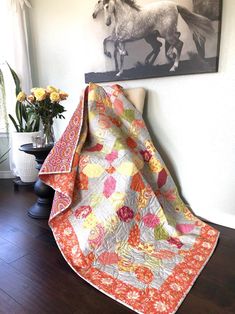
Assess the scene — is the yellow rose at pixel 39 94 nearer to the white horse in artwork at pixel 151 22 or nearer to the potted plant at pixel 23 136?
the white horse in artwork at pixel 151 22

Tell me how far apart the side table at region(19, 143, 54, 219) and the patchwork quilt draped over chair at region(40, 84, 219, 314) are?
0.74ft

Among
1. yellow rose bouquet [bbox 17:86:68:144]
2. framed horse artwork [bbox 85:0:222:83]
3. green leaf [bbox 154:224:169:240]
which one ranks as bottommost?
green leaf [bbox 154:224:169:240]

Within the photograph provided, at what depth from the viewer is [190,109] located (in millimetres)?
1856

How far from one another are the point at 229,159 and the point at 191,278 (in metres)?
0.87

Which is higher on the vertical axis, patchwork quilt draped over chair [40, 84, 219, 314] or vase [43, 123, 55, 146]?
vase [43, 123, 55, 146]

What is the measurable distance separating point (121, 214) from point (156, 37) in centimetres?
133

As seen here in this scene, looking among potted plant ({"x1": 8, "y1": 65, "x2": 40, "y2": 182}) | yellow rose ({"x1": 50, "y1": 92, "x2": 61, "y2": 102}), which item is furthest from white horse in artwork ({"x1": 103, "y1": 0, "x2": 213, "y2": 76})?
potted plant ({"x1": 8, "y1": 65, "x2": 40, "y2": 182})

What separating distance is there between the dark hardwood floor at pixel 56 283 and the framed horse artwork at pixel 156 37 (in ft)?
4.13

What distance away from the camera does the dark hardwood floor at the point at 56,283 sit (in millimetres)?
1157

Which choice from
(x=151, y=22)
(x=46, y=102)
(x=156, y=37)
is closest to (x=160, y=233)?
(x=46, y=102)

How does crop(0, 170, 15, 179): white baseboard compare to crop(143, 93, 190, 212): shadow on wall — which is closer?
crop(143, 93, 190, 212): shadow on wall

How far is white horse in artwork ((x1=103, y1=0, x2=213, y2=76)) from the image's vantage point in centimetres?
171

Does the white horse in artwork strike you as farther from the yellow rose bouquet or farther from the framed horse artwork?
the yellow rose bouquet

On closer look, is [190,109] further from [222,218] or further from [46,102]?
[46,102]
